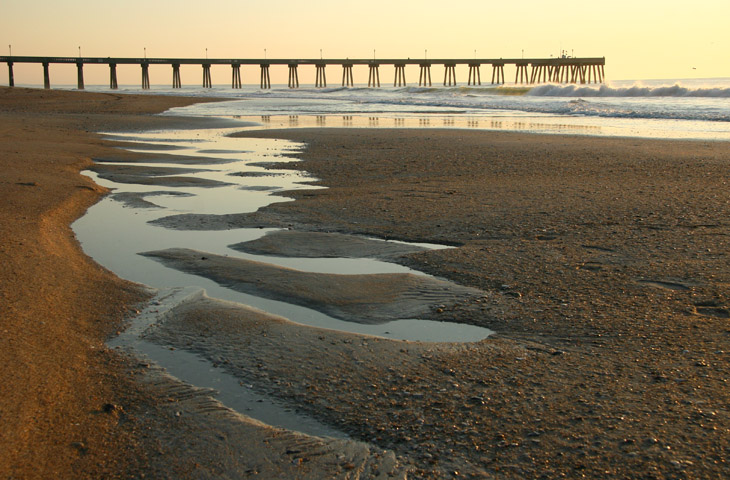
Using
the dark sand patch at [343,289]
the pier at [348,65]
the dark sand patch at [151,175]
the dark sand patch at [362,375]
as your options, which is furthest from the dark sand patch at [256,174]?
the pier at [348,65]

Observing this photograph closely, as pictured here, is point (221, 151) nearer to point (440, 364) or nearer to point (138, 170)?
point (138, 170)

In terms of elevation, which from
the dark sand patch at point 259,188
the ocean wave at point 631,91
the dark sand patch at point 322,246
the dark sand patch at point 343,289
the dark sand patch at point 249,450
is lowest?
the dark sand patch at point 249,450

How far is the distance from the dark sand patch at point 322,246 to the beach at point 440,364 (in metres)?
0.29

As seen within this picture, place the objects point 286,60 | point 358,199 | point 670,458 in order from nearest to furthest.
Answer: point 670,458 → point 358,199 → point 286,60

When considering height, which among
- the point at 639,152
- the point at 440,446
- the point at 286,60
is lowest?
the point at 440,446

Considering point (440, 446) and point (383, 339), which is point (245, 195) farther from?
point (440, 446)

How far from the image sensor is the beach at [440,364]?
8.73ft

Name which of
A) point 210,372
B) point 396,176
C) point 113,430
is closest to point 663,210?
point 396,176

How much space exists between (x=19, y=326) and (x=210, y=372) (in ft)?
4.17

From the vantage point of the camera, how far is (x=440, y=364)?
354cm

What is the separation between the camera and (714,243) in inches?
225

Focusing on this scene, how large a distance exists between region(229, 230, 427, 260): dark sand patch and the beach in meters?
0.29

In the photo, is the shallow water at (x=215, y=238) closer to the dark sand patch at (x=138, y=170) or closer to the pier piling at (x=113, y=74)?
the dark sand patch at (x=138, y=170)

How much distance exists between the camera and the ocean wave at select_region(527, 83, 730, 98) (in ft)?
139
